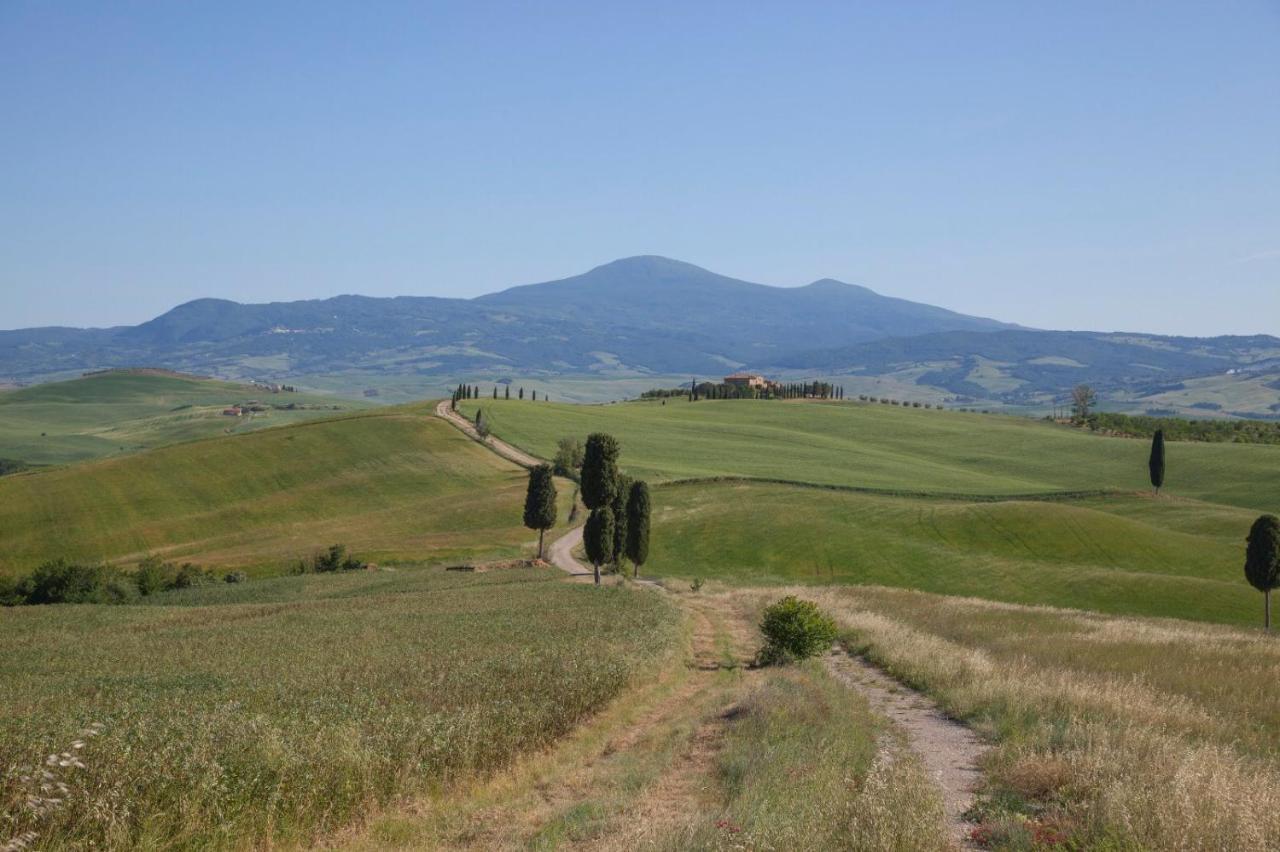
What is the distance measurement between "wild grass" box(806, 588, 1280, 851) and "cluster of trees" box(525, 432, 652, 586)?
91.2ft

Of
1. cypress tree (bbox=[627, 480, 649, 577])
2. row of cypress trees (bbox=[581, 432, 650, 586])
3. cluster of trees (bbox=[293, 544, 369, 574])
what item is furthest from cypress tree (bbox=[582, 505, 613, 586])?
cluster of trees (bbox=[293, 544, 369, 574])

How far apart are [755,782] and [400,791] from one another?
5.98 meters

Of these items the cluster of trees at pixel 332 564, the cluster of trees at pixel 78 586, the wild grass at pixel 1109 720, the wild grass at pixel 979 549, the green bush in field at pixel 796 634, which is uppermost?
the wild grass at pixel 1109 720

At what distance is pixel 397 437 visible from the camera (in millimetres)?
120625

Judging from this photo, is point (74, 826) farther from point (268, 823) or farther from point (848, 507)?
point (848, 507)

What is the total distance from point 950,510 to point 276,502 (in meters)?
68.1

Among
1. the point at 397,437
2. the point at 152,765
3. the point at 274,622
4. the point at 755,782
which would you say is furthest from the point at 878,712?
the point at 397,437

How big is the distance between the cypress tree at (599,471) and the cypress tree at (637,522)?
1.97 m

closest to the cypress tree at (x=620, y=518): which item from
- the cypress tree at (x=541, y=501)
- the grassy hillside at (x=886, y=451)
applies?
the cypress tree at (x=541, y=501)

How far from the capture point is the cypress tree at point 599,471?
2653 inches

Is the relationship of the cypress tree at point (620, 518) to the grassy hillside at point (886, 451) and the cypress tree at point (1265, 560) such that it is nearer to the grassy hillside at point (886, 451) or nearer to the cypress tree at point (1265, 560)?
the grassy hillside at point (886, 451)

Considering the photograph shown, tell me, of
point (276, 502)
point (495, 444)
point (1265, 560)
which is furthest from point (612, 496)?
point (495, 444)

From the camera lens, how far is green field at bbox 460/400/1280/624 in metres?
64.8

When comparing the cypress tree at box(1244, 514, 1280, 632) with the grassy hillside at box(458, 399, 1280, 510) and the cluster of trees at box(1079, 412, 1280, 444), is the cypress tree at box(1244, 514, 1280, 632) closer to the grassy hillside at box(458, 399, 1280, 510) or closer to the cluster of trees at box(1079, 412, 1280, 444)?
the grassy hillside at box(458, 399, 1280, 510)
